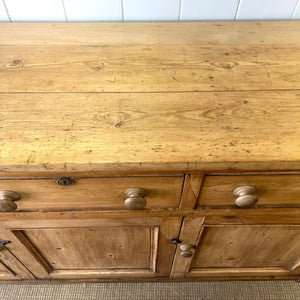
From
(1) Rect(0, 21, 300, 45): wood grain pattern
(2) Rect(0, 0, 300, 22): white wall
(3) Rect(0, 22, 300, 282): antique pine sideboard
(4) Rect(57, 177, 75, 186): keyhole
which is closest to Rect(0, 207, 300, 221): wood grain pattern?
(3) Rect(0, 22, 300, 282): antique pine sideboard

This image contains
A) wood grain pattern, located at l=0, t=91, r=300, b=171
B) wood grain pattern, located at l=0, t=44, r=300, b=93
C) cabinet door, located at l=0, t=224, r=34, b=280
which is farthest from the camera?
cabinet door, located at l=0, t=224, r=34, b=280

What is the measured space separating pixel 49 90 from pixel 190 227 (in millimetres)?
524

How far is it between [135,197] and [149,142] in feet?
0.44

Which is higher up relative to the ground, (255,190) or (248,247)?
(255,190)

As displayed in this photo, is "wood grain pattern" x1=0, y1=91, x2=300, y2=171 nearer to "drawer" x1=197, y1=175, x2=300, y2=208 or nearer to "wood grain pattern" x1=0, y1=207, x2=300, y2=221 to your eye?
"drawer" x1=197, y1=175, x2=300, y2=208

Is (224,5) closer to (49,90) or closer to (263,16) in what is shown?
(263,16)

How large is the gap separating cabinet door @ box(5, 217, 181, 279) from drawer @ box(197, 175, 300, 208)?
138 millimetres

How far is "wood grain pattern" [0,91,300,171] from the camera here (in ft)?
1.61

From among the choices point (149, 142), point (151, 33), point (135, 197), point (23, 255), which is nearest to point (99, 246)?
point (23, 255)

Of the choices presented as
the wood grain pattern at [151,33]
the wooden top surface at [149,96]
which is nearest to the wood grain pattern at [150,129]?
the wooden top surface at [149,96]

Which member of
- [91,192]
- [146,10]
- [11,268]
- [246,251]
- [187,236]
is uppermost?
[146,10]

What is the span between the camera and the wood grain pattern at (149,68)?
2.10ft

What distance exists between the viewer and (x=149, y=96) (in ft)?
2.02

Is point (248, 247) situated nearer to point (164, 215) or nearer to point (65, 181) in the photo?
point (164, 215)
